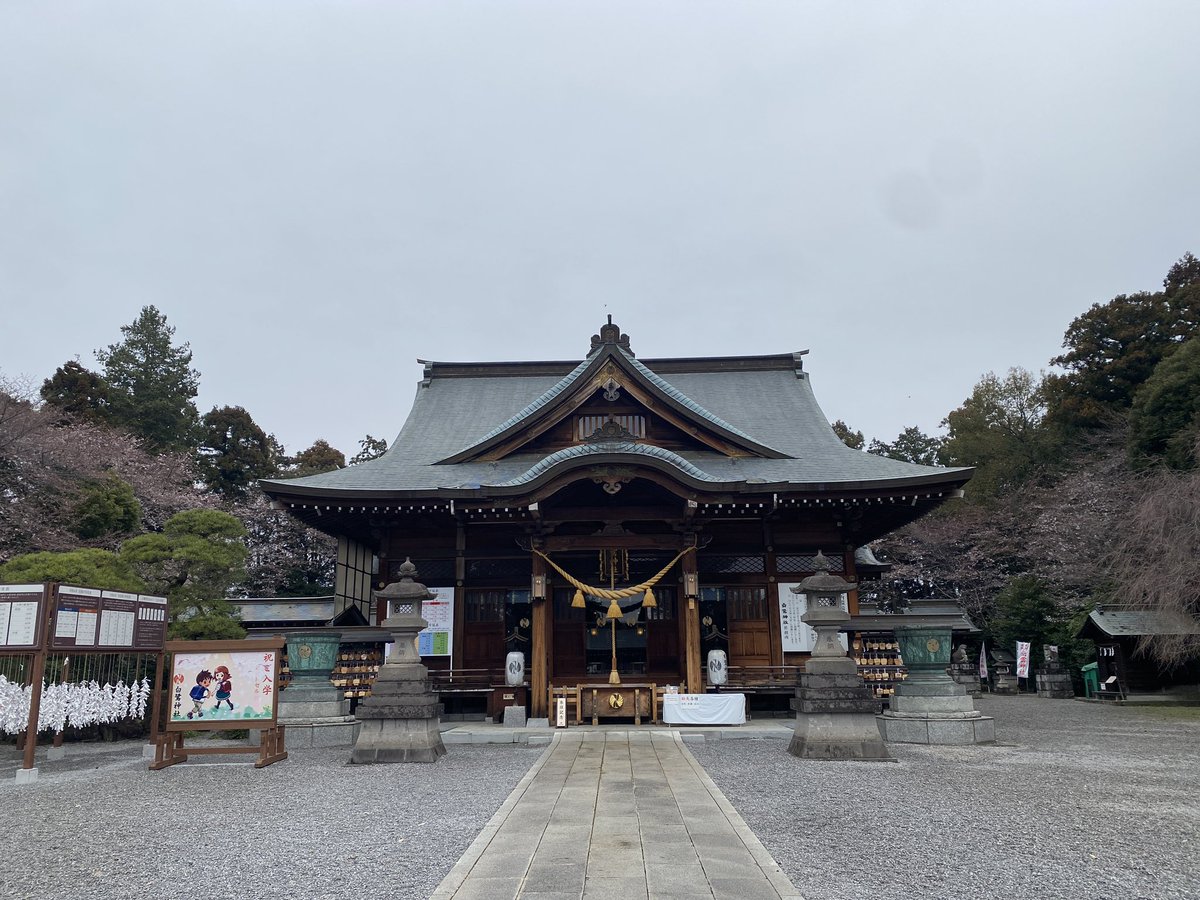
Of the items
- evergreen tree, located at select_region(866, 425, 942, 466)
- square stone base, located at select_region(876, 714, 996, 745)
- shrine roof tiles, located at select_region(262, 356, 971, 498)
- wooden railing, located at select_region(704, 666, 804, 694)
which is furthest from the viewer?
evergreen tree, located at select_region(866, 425, 942, 466)

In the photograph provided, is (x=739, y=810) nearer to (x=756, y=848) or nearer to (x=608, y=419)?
(x=756, y=848)

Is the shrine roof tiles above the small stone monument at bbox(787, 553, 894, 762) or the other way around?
above

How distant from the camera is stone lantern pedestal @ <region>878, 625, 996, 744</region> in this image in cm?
1127

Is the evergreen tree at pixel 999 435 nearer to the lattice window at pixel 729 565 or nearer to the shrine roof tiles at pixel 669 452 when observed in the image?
the shrine roof tiles at pixel 669 452

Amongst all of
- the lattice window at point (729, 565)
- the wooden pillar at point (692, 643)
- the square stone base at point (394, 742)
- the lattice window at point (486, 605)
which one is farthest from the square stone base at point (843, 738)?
the lattice window at point (486, 605)

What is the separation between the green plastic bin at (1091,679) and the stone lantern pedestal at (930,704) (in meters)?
13.0

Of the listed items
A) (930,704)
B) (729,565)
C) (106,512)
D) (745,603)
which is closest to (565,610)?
(729,565)

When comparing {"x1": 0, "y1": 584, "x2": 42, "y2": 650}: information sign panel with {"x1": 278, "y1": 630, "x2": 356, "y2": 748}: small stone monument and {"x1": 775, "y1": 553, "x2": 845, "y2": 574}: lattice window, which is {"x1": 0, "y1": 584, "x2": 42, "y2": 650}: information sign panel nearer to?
{"x1": 278, "y1": 630, "x2": 356, "y2": 748}: small stone monument

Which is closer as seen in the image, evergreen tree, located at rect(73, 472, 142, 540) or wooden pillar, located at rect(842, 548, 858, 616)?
wooden pillar, located at rect(842, 548, 858, 616)

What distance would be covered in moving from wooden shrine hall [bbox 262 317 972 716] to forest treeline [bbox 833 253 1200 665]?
17.1 ft

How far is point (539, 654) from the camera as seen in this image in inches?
543

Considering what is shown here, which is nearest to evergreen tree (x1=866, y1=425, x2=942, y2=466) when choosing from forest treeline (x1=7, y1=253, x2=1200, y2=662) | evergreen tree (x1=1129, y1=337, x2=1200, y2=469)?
forest treeline (x1=7, y1=253, x2=1200, y2=662)

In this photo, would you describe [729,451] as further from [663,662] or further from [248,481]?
[248,481]

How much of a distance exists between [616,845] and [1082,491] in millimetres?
30155
